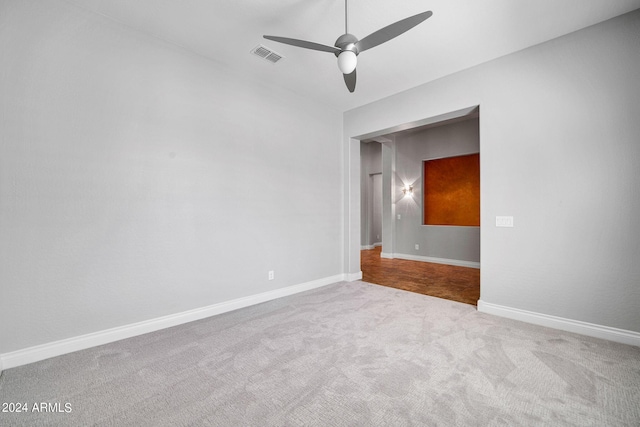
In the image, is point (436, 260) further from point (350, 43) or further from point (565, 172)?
point (350, 43)

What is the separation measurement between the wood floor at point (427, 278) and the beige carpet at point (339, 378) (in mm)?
1100

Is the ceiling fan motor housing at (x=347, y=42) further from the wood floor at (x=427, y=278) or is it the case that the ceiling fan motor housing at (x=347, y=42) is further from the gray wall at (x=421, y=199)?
the gray wall at (x=421, y=199)

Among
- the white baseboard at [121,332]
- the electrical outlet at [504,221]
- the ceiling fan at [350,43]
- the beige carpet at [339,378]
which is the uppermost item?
the ceiling fan at [350,43]

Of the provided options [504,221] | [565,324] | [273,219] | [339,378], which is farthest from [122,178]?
[565,324]

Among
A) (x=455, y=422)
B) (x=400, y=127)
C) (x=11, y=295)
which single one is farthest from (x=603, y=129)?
(x=11, y=295)

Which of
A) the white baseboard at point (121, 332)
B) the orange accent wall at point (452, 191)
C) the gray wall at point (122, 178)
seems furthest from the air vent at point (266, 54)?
the orange accent wall at point (452, 191)

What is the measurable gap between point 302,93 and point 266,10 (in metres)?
1.71

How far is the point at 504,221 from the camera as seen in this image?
3168 mm

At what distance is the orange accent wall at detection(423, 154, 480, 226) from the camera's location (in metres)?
6.16

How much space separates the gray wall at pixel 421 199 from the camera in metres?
6.05

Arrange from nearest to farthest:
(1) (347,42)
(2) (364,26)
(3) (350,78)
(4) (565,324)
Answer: (1) (347,42)
(3) (350,78)
(2) (364,26)
(4) (565,324)

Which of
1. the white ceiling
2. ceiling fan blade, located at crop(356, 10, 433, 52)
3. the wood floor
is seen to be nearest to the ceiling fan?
ceiling fan blade, located at crop(356, 10, 433, 52)

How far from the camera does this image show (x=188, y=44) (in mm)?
2939

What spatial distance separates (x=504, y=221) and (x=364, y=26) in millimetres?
2630
